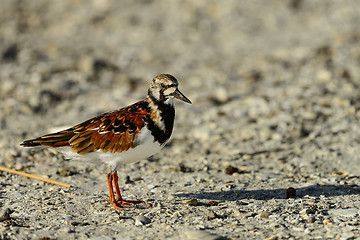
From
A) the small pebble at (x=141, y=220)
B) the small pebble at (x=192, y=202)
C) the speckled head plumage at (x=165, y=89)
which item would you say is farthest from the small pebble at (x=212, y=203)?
the speckled head plumage at (x=165, y=89)

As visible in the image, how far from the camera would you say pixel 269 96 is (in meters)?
10.6

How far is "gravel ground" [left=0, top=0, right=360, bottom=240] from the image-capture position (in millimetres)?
5383

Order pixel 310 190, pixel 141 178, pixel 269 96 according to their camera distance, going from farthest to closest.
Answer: pixel 269 96, pixel 141 178, pixel 310 190

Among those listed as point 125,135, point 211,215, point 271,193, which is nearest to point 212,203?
point 211,215

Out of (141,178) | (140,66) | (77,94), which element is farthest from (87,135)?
(140,66)

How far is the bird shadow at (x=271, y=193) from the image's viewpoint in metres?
6.11

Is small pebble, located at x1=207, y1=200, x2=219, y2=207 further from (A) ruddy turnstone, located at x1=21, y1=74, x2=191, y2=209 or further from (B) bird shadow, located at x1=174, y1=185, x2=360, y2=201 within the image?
(A) ruddy turnstone, located at x1=21, y1=74, x2=191, y2=209

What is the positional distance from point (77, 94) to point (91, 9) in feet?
16.3

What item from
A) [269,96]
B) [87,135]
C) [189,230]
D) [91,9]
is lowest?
[189,230]

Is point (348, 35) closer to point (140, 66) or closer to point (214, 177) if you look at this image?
point (140, 66)

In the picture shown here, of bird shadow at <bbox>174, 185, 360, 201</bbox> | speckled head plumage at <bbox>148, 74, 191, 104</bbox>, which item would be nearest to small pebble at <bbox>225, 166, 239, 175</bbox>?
bird shadow at <bbox>174, 185, 360, 201</bbox>

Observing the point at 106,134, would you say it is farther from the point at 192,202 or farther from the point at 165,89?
the point at 192,202

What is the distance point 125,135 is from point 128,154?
0.67ft

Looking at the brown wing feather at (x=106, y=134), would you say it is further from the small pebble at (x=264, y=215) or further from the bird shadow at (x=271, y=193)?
the small pebble at (x=264, y=215)
